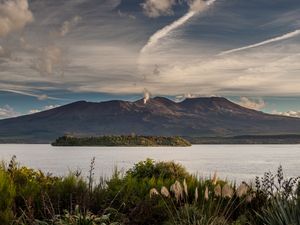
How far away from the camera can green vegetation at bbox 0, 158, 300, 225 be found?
1081 cm

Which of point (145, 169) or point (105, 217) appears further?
point (145, 169)

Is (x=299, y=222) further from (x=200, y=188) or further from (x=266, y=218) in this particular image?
(x=200, y=188)

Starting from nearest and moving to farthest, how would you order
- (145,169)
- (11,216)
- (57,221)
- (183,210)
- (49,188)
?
(57,221) < (11,216) < (183,210) < (49,188) < (145,169)

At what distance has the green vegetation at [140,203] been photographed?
426 inches

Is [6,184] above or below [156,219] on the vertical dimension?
above

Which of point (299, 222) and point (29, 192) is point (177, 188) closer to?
point (299, 222)

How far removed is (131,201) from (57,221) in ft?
→ 10.6

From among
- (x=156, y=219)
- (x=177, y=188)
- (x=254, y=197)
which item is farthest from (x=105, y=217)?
(x=254, y=197)

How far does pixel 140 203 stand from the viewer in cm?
1202

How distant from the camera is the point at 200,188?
48.5ft

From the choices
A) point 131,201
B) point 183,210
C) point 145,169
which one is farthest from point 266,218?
point 145,169

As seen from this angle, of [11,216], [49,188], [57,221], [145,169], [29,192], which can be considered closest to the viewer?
[57,221]

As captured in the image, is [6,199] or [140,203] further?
[140,203]

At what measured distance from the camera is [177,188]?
11117 millimetres
